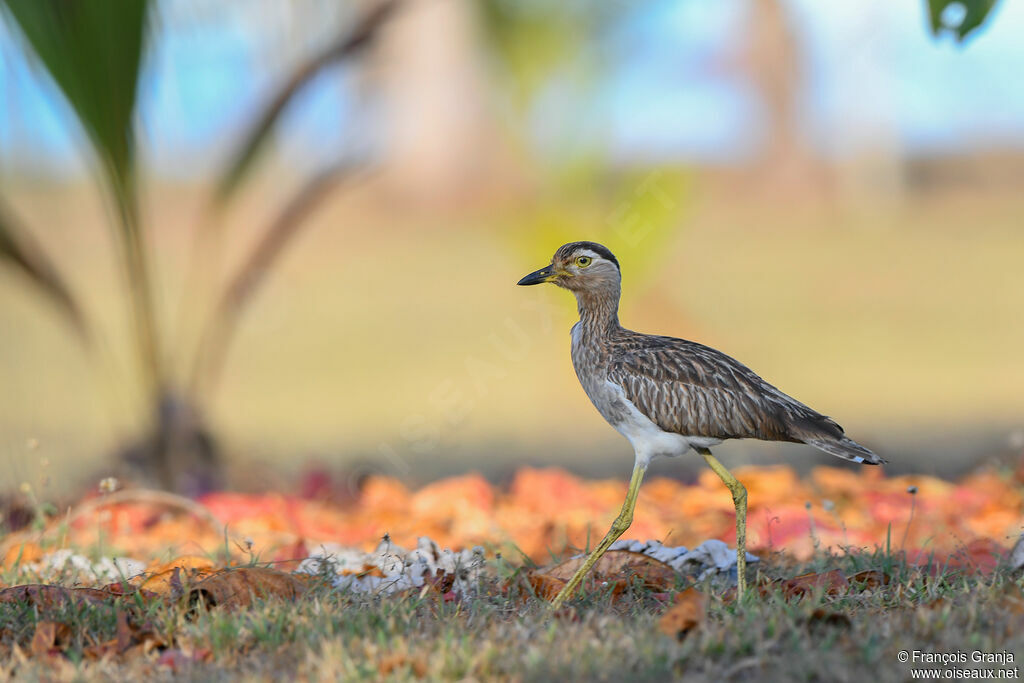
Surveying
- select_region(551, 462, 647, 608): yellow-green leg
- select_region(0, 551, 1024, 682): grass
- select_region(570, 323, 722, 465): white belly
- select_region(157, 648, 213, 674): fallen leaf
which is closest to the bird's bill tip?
select_region(570, 323, 722, 465): white belly

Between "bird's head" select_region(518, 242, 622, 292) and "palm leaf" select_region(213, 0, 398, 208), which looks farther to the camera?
"palm leaf" select_region(213, 0, 398, 208)

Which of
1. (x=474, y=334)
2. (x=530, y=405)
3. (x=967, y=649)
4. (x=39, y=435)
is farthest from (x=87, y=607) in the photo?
(x=474, y=334)

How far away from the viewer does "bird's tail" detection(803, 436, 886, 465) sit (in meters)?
2.92

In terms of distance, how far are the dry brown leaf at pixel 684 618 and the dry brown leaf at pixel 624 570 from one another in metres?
0.61

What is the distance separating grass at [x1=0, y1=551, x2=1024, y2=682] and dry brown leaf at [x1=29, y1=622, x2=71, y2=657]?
29mm

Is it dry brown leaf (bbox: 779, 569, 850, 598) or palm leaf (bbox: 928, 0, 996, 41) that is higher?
palm leaf (bbox: 928, 0, 996, 41)

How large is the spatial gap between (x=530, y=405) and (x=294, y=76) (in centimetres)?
447

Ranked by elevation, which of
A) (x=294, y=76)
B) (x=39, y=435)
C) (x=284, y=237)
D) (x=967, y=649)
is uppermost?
(x=294, y=76)

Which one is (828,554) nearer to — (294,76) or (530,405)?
(294,76)

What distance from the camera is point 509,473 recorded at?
19.8 ft

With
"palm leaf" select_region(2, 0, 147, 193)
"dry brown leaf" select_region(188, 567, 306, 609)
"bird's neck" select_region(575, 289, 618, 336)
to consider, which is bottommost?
"dry brown leaf" select_region(188, 567, 306, 609)

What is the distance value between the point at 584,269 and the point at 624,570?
86cm

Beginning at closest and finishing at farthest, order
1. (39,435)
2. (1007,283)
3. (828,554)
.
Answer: (828,554) < (39,435) < (1007,283)

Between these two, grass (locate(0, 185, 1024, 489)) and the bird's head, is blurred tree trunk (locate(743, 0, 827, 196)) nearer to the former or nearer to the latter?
grass (locate(0, 185, 1024, 489))
